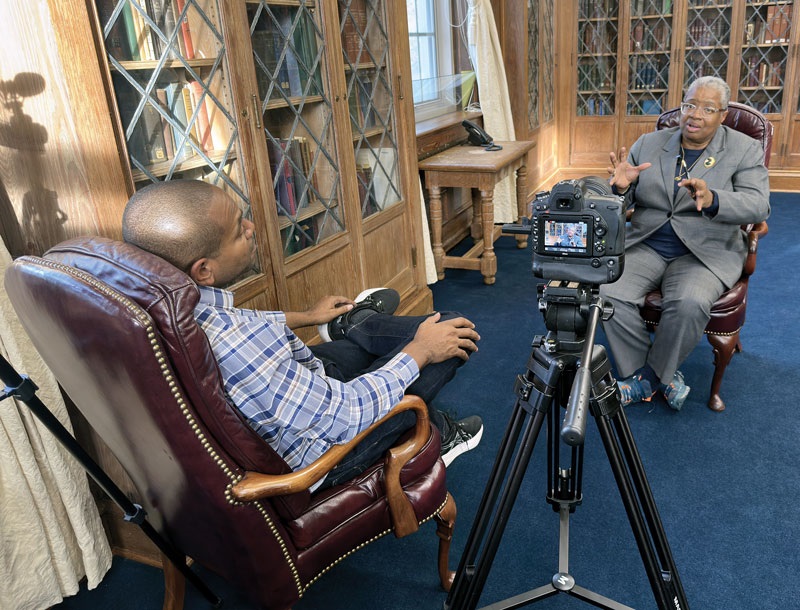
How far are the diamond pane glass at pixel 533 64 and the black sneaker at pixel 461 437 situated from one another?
133 inches

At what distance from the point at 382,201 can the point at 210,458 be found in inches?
75.0

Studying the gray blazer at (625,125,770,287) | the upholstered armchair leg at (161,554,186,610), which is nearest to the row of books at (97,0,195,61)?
the upholstered armchair leg at (161,554,186,610)

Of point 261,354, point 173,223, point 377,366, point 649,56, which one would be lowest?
point 377,366

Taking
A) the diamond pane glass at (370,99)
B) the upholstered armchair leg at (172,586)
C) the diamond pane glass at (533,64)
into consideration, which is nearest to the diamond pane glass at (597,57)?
the diamond pane glass at (533,64)

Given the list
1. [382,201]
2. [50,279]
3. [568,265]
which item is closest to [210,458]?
[50,279]

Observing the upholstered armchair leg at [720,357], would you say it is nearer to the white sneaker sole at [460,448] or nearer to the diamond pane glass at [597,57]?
the white sneaker sole at [460,448]

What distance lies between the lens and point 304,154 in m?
2.24

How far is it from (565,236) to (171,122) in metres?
1.14

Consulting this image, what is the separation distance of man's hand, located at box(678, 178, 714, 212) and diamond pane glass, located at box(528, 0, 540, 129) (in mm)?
2924

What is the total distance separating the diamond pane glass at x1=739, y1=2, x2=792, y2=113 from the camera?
499cm

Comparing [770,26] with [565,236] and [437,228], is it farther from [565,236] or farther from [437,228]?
[565,236]

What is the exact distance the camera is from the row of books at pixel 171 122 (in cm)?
155

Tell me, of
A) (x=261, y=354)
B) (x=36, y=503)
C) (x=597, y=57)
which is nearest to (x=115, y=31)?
(x=261, y=354)

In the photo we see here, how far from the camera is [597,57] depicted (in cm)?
573
